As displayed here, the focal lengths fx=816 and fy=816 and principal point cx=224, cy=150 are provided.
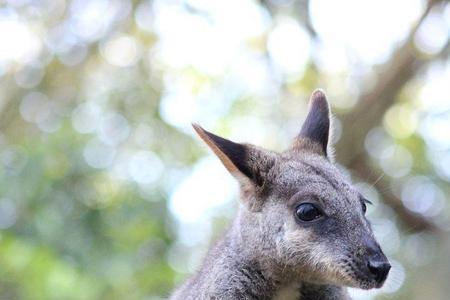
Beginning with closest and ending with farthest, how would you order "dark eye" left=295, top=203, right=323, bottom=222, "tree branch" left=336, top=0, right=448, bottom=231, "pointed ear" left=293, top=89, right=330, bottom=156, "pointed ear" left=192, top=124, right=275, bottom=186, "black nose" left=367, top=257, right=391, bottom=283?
"black nose" left=367, top=257, right=391, bottom=283 < "dark eye" left=295, top=203, right=323, bottom=222 < "pointed ear" left=192, top=124, right=275, bottom=186 < "pointed ear" left=293, top=89, right=330, bottom=156 < "tree branch" left=336, top=0, right=448, bottom=231

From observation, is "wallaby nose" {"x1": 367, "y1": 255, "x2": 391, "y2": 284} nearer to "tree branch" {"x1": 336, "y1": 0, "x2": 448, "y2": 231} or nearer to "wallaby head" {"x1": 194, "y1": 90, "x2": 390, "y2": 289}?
"wallaby head" {"x1": 194, "y1": 90, "x2": 390, "y2": 289}

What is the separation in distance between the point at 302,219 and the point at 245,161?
24.2 inches

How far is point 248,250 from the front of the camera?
5.38m

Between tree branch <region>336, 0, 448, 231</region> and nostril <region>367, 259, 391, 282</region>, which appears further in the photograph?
tree branch <region>336, 0, 448, 231</region>

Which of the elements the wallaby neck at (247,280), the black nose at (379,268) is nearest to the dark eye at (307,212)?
the wallaby neck at (247,280)

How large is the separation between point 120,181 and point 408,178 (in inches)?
172

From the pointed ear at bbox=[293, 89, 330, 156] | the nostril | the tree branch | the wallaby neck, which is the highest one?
the nostril

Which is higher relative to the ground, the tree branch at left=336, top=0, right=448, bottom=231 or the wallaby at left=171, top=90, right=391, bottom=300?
the wallaby at left=171, top=90, right=391, bottom=300

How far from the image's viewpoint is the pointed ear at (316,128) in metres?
6.01

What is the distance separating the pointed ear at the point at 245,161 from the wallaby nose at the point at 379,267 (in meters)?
1.04

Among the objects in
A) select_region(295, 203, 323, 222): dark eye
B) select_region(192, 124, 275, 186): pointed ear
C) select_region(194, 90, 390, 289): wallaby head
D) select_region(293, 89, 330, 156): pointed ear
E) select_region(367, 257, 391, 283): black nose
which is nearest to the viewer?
select_region(367, 257, 391, 283): black nose

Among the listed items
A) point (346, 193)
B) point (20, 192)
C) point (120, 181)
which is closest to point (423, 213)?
point (120, 181)

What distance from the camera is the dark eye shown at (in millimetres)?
5168

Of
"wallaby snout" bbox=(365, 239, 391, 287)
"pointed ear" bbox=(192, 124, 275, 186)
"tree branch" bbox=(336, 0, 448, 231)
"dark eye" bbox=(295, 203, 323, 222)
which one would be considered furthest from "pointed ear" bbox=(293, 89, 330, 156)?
"tree branch" bbox=(336, 0, 448, 231)
